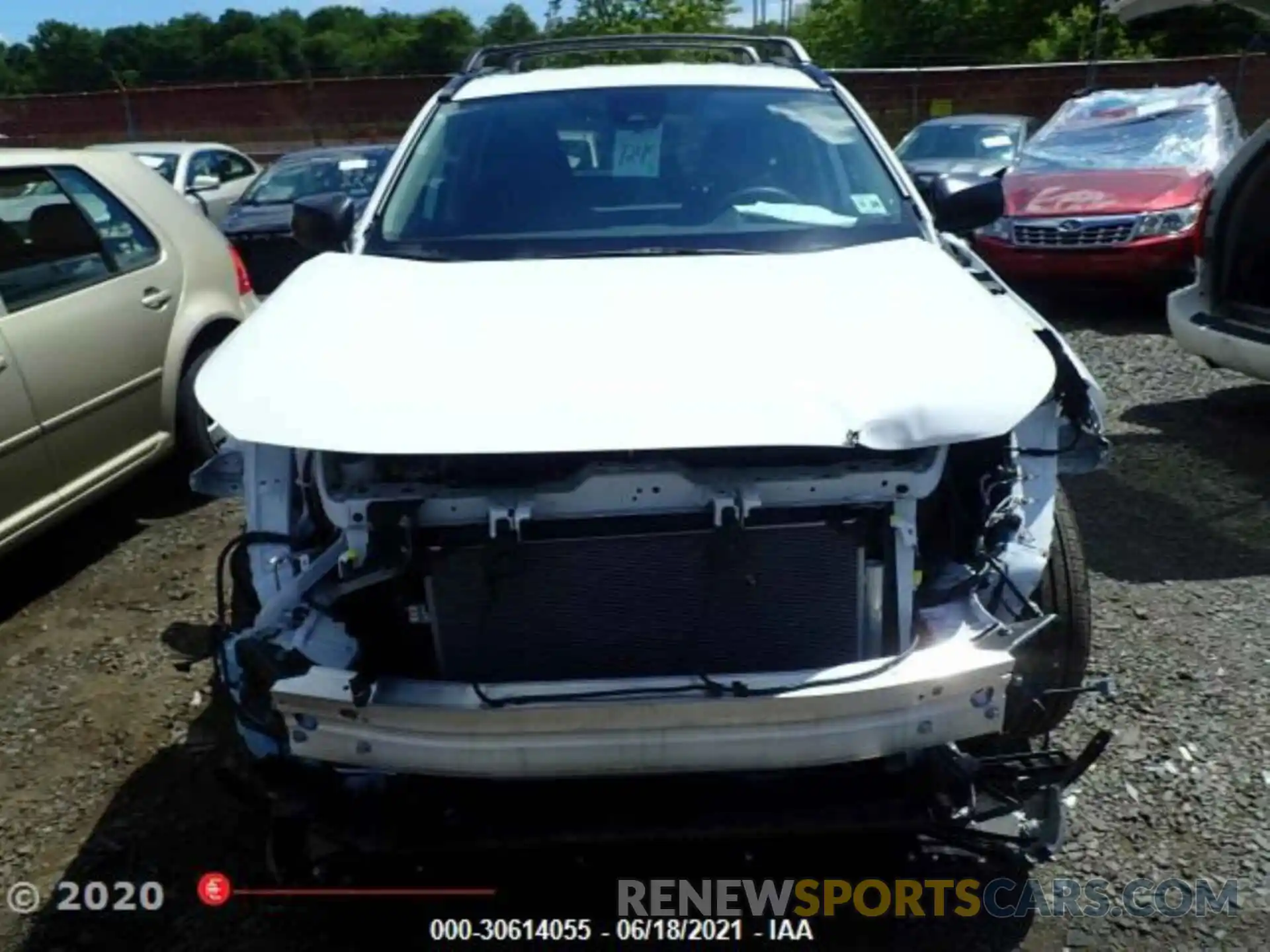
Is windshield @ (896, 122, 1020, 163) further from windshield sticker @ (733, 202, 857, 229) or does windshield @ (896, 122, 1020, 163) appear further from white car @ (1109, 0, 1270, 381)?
windshield sticker @ (733, 202, 857, 229)

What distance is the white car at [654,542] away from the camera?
222 centimetres

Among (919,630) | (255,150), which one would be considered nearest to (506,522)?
(919,630)

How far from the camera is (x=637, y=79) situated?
4117 millimetres

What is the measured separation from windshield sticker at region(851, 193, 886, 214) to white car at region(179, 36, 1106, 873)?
0.75m

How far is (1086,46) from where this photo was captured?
25.8m

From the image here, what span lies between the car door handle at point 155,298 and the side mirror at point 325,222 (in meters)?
1.13

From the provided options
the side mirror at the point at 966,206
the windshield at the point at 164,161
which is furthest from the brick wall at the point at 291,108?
the side mirror at the point at 966,206

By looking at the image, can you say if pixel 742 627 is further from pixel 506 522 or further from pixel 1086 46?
pixel 1086 46

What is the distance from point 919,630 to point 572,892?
107cm

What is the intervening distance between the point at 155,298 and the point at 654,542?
343 cm

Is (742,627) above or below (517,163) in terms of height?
below

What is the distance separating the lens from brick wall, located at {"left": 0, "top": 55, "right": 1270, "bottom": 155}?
20.4 meters

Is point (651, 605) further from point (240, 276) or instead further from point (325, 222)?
point (240, 276)

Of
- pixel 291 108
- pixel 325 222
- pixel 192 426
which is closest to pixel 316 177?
pixel 192 426
